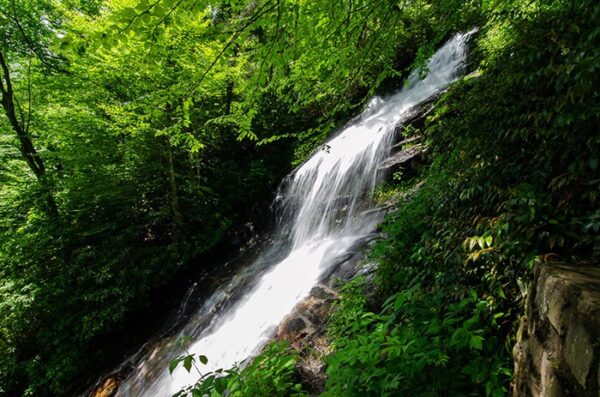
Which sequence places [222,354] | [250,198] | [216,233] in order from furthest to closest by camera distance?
[250,198] < [216,233] < [222,354]

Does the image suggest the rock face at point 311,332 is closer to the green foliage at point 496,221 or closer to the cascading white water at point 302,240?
the cascading white water at point 302,240

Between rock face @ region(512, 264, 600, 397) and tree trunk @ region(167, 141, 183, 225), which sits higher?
tree trunk @ region(167, 141, 183, 225)

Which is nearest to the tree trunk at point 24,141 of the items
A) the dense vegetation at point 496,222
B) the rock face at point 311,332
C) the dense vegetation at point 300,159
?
the dense vegetation at point 300,159

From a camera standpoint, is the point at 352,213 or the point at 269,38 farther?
the point at 352,213

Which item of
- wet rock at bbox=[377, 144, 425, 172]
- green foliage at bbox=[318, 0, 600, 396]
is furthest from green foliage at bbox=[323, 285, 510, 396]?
wet rock at bbox=[377, 144, 425, 172]

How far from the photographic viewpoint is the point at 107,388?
20.6 feet

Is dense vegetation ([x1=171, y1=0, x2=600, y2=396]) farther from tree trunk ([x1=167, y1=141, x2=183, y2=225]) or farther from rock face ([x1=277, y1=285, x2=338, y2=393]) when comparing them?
tree trunk ([x1=167, y1=141, x2=183, y2=225])

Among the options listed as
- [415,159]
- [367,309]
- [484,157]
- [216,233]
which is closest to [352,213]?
[415,159]

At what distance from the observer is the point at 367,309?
353cm

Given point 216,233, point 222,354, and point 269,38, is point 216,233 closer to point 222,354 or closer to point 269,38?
point 222,354

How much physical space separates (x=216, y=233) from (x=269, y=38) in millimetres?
8160

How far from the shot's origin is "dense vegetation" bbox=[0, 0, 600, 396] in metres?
1.88

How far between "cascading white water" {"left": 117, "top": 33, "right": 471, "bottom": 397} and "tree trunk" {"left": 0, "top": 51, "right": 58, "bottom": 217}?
4.59 m

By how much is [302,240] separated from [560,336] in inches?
251
